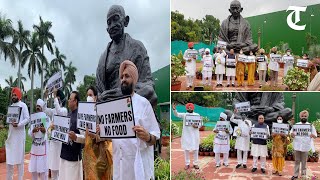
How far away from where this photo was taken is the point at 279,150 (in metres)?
6.45

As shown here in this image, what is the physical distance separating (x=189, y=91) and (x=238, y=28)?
1.31 metres

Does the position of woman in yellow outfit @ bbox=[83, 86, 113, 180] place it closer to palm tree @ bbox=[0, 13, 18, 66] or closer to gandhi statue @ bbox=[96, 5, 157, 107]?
gandhi statue @ bbox=[96, 5, 157, 107]

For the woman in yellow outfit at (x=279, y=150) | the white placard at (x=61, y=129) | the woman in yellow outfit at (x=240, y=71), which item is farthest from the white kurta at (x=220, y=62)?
the white placard at (x=61, y=129)

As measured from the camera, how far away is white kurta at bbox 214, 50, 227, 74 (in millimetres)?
6660

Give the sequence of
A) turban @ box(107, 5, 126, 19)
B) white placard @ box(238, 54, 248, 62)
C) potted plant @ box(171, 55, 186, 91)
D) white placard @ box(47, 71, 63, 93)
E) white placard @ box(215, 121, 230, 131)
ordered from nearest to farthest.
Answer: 1. turban @ box(107, 5, 126, 19)
2. white placard @ box(47, 71, 63, 93)
3. potted plant @ box(171, 55, 186, 91)
4. white placard @ box(238, 54, 248, 62)
5. white placard @ box(215, 121, 230, 131)

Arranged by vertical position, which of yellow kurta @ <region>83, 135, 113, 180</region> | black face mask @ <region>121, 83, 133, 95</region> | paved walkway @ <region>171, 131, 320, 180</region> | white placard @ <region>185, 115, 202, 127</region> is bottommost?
paved walkway @ <region>171, 131, 320, 180</region>

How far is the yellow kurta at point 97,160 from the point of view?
352 centimetres

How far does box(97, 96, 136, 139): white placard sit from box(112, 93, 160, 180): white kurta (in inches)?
5.1

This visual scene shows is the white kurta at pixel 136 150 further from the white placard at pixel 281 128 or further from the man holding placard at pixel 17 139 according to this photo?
the white placard at pixel 281 128

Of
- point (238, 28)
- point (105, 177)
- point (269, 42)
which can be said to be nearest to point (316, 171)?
point (269, 42)

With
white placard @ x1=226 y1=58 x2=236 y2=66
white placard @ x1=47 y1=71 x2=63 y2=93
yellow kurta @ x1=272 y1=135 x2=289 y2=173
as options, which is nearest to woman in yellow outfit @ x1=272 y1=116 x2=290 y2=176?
yellow kurta @ x1=272 y1=135 x2=289 y2=173

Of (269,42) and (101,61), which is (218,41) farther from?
(101,61)

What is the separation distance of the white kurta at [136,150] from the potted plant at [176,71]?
3.15 meters

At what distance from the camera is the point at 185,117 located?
6.67m
